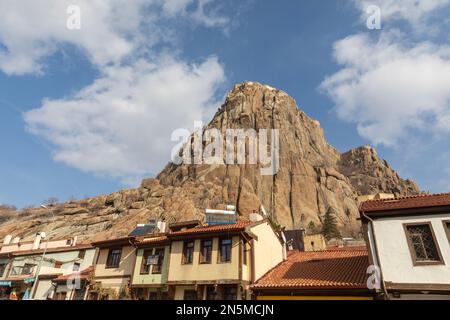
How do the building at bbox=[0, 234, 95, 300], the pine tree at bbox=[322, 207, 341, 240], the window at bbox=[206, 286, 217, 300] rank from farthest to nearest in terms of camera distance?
the pine tree at bbox=[322, 207, 341, 240] < the building at bbox=[0, 234, 95, 300] < the window at bbox=[206, 286, 217, 300]

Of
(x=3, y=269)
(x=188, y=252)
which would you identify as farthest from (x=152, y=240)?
(x=3, y=269)

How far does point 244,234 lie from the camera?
67.3 feet

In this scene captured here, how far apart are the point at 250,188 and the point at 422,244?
235 ft

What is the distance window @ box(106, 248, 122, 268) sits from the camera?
84.7 feet

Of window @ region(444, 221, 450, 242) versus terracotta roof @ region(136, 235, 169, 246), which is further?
terracotta roof @ region(136, 235, 169, 246)

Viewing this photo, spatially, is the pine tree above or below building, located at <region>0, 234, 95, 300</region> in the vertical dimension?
above

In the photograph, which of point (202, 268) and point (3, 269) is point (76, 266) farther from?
point (202, 268)

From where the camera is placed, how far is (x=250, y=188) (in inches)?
3415

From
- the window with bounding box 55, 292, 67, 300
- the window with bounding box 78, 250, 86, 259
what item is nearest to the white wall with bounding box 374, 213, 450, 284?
the window with bounding box 55, 292, 67, 300

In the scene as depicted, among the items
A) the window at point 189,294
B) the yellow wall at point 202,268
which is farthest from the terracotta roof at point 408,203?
the window at point 189,294

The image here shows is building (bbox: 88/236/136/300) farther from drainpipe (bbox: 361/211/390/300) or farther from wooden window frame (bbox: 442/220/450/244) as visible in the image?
wooden window frame (bbox: 442/220/450/244)

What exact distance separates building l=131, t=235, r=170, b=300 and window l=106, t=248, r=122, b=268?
8.40ft

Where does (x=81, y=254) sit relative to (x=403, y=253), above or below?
above
